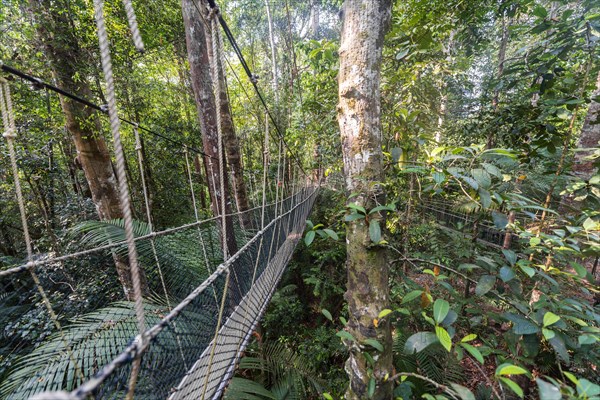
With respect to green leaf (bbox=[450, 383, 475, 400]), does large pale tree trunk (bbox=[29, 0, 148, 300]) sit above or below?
above

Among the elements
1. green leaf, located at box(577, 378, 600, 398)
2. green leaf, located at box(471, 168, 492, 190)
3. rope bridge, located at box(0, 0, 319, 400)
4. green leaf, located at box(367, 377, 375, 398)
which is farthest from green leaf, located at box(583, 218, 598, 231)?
rope bridge, located at box(0, 0, 319, 400)

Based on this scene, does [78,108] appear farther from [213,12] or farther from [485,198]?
[485,198]

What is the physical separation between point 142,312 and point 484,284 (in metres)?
0.79

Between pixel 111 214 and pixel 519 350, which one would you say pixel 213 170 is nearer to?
pixel 111 214

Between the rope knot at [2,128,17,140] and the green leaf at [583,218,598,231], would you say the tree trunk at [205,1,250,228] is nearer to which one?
the rope knot at [2,128,17,140]

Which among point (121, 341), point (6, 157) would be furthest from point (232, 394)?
point (6, 157)

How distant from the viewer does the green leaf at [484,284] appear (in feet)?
2.18

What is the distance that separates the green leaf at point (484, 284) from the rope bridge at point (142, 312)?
66cm

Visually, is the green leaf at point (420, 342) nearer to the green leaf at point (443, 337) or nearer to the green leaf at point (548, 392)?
the green leaf at point (443, 337)

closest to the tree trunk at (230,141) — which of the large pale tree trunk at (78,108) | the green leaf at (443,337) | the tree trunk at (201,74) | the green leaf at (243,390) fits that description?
the tree trunk at (201,74)

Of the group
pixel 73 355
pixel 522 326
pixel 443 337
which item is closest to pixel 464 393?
pixel 443 337

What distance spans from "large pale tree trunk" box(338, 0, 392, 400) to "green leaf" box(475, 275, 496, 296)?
0.80 ft

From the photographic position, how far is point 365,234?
2.61ft

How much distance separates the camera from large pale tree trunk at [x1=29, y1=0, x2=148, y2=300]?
1602 millimetres
